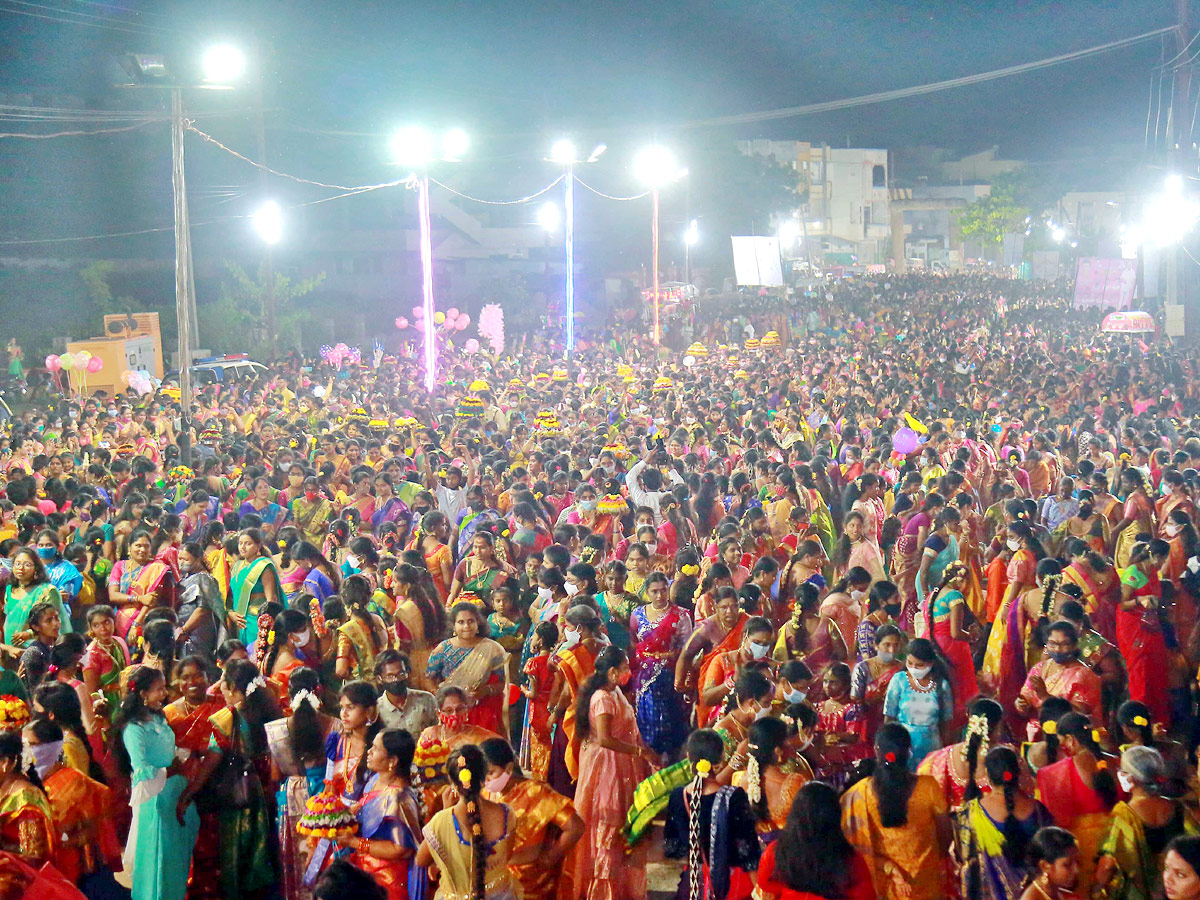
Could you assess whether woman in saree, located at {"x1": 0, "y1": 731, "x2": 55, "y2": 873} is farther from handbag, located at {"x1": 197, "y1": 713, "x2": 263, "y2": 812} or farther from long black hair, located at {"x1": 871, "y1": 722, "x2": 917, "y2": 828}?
long black hair, located at {"x1": 871, "y1": 722, "x2": 917, "y2": 828}

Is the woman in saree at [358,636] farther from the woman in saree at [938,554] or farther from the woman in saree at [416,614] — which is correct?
the woman in saree at [938,554]

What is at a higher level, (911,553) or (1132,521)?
(1132,521)

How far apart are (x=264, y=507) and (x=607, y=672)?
5.57 metres

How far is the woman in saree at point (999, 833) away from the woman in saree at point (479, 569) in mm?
3929

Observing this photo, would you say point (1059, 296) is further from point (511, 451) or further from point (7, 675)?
point (7, 675)

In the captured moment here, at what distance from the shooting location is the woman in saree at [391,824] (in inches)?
179

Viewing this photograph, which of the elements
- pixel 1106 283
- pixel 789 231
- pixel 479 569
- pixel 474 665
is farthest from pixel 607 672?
pixel 789 231

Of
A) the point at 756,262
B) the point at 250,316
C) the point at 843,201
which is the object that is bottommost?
the point at 250,316

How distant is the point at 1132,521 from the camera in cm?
891

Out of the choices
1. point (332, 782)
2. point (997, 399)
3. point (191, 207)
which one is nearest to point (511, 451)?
point (997, 399)

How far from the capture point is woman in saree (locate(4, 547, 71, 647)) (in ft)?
23.0

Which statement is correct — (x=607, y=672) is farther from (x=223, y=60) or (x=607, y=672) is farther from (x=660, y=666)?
(x=223, y=60)

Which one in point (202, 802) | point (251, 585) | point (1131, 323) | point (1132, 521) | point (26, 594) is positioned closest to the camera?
point (202, 802)

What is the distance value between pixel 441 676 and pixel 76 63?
104 feet
